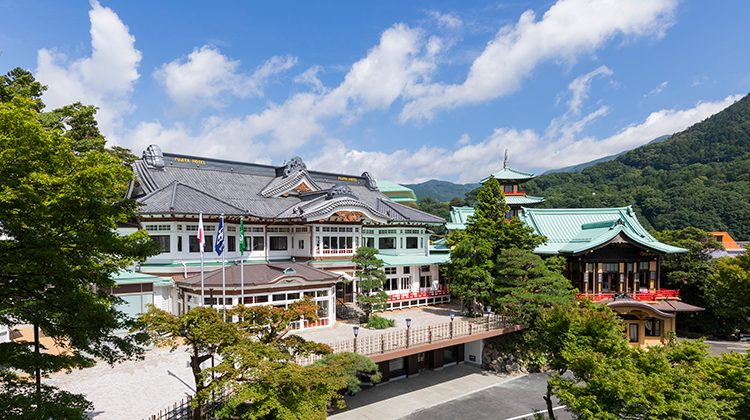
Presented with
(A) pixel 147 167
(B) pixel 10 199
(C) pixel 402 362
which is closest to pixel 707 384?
(C) pixel 402 362

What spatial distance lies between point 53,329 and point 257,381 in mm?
4723

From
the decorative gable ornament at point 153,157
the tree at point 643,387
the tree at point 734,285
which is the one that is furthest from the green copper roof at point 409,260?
the tree at point 734,285

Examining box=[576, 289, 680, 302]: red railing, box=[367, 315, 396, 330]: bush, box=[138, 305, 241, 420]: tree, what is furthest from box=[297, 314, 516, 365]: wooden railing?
box=[576, 289, 680, 302]: red railing

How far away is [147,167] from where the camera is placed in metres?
25.4

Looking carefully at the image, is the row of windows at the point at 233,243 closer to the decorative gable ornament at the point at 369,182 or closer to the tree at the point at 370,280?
the tree at the point at 370,280

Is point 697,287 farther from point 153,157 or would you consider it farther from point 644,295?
point 153,157

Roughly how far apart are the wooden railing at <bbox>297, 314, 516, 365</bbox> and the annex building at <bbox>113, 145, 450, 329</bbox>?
14.8 feet

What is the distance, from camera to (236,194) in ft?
87.8

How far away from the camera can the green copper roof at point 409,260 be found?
26.7 metres

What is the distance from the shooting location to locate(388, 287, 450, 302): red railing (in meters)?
26.5

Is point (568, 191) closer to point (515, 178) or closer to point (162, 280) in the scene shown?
Result: point (515, 178)

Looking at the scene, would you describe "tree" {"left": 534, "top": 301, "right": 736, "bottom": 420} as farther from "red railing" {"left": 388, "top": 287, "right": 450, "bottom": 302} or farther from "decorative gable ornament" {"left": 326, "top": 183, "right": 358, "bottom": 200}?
"decorative gable ornament" {"left": 326, "top": 183, "right": 358, "bottom": 200}

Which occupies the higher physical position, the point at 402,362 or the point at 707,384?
the point at 707,384

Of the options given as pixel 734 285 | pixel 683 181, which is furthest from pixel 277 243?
pixel 683 181
